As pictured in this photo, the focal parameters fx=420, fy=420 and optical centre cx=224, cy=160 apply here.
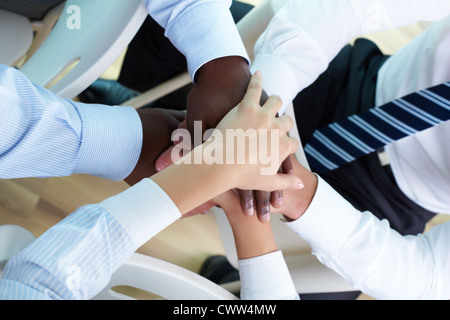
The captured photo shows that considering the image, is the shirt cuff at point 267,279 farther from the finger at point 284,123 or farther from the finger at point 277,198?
the finger at point 284,123

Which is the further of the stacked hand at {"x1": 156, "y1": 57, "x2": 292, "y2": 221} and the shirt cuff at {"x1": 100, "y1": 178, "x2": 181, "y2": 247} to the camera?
the stacked hand at {"x1": 156, "y1": 57, "x2": 292, "y2": 221}

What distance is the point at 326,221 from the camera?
72 centimetres

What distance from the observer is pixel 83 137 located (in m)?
0.61

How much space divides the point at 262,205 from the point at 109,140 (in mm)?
259

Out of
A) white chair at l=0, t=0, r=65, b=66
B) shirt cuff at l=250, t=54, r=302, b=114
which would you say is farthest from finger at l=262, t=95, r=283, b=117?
white chair at l=0, t=0, r=65, b=66

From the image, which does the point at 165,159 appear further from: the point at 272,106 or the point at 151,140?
the point at 272,106

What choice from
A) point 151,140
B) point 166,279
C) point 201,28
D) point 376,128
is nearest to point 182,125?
point 151,140

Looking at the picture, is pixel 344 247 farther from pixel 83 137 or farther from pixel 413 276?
pixel 83 137

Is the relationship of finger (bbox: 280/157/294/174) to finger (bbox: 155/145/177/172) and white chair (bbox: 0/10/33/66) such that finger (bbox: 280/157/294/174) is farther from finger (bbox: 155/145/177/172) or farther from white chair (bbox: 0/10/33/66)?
white chair (bbox: 0/10/33/66)

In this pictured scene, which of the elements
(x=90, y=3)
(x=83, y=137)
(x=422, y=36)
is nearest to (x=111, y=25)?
(x=90, y=3)

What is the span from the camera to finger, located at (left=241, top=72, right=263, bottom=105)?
2.01 ft

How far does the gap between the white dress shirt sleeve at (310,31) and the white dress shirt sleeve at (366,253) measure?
8.7 inches

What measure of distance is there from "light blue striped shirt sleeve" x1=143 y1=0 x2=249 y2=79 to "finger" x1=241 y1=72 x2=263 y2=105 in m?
0.06

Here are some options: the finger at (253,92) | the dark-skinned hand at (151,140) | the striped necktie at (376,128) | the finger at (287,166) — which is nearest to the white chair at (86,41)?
the dark-skinned hand at (151,140)
